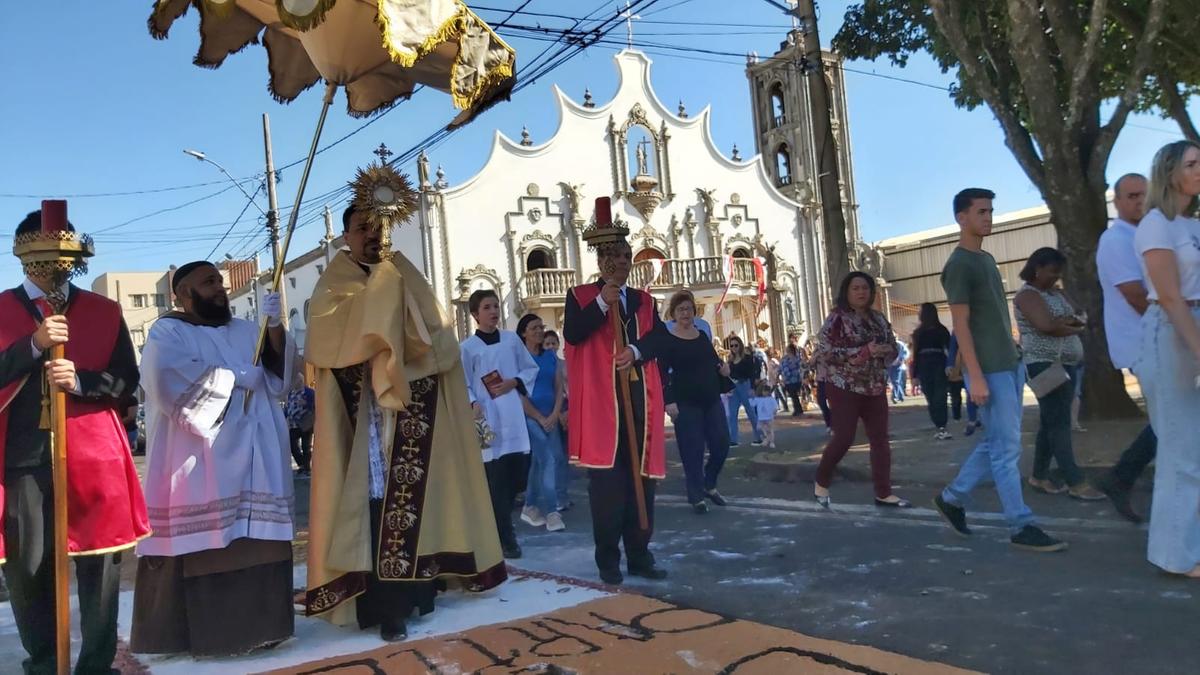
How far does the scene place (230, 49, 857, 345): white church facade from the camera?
2838 centimetres

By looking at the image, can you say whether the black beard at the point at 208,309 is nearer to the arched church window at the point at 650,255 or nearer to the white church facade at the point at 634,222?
the white church facade at the point at 634,222

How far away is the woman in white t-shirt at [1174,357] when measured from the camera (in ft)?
14.0

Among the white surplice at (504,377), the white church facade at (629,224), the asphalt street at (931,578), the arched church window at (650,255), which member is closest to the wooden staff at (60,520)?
the asphalt street at (931,578)

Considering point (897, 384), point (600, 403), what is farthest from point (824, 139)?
point (897, 384)

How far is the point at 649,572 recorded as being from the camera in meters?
5.17

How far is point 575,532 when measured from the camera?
277 inches

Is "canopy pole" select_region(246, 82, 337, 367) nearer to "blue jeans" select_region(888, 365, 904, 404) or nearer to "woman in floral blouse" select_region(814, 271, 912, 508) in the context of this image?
"woman in floral blouse" select_region(814, 271, 912, 508)

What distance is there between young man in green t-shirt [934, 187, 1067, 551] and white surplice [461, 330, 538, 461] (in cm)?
297

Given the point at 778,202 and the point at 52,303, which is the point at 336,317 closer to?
the point at 52,303

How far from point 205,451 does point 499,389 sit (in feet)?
9.48

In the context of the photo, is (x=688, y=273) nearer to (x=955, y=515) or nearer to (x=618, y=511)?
(x=955, y=515)

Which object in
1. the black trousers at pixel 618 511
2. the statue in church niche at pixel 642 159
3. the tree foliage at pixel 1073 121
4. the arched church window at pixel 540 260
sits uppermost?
the statue in church niche at pixel 642 159

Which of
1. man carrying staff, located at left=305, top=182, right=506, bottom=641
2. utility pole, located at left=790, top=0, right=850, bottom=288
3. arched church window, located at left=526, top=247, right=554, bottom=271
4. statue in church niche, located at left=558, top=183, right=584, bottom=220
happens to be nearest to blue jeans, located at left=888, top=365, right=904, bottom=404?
utility pole, located at left=790, top=0, right=850, bottom=288

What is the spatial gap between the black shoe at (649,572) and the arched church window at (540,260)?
Result: 25164mm
